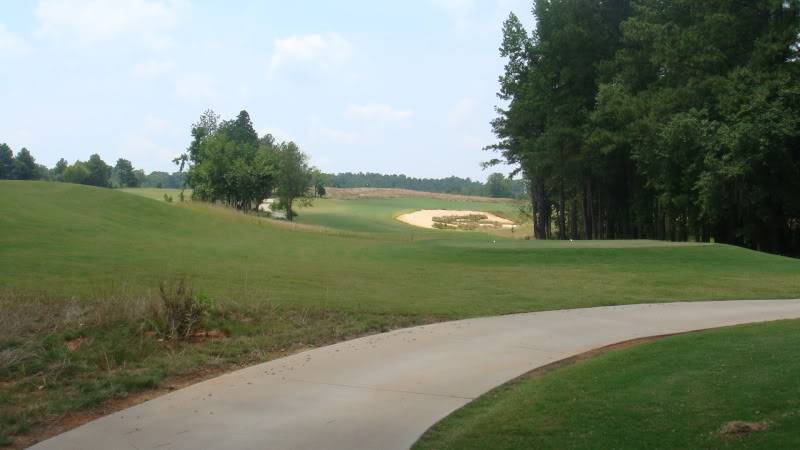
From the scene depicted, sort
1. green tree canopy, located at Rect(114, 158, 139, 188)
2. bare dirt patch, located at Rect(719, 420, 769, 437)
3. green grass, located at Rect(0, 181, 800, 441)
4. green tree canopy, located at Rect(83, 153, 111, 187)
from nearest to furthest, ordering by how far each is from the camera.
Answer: bare dirt patch, located at Rect(719, 420, 769, 437) < green grass, located at Rect(0, 181, 800, 441) < green tree canopy, located at Rect(83, 153, 111, 187) < green tree canopy, located at Rect(114, 158, 139, 188)

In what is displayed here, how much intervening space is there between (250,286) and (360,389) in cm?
1019

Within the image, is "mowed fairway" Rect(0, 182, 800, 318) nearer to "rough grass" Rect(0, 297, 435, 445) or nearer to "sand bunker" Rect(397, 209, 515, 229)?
"rough grass" Rect(0, 297, 435, 445)

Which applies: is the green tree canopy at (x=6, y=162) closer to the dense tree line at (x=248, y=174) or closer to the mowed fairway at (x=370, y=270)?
the dense tree line at (x=248, y=174)

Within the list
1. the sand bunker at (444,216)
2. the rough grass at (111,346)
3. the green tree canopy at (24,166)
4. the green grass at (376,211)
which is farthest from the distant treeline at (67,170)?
the rough grass at (111,346)

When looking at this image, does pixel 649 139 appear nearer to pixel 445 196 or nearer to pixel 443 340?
pixel 443 340

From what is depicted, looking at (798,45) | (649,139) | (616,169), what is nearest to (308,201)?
(616,169)

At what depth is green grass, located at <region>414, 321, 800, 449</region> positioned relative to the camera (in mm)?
6000

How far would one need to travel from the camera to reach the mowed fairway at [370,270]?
55.7 ft

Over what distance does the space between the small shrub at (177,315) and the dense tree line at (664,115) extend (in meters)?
28.9

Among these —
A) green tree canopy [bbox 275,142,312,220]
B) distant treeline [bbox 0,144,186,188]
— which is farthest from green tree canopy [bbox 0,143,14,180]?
green tree canopy [bbox 275,142,312,220]

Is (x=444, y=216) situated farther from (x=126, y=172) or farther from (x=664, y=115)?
Answer: (x=126, y=172)

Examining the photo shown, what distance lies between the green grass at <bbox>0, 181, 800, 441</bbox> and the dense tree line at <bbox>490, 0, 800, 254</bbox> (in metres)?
9.81

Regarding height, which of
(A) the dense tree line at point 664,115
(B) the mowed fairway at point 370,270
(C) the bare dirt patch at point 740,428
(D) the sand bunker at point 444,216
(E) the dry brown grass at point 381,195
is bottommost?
(D) the sand bunker at point 444,216

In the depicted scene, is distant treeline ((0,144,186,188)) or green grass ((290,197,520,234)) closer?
green grass ((290,197,520,234))
